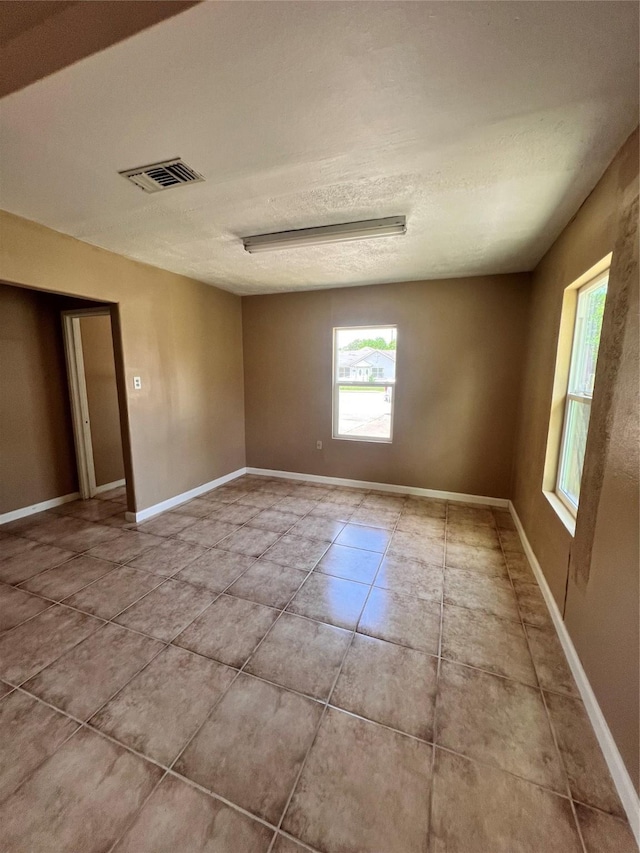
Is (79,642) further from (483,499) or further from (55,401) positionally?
(483,499)

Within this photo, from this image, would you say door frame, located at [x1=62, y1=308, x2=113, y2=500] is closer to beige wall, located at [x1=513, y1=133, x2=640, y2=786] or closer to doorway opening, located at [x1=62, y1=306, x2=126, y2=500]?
doorway opening, located at [x1=62, y1=306, x2=126, y2=500]

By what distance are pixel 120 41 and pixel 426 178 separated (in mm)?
1425

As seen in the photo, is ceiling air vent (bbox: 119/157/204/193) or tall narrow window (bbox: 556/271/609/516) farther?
tall narrow window (bbox: 556/271/609/516)

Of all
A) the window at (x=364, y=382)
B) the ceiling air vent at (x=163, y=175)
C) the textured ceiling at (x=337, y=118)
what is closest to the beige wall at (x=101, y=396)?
the textured ceiling at (x=337, y=118)

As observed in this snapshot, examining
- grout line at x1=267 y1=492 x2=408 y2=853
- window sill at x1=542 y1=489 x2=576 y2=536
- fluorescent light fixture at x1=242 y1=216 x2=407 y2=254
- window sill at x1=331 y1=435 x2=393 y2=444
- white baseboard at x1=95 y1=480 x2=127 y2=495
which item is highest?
fluorescent light fixture at x1=242 y1=216 x2=407 y2=254

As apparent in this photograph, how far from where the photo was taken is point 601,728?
4.44 ft

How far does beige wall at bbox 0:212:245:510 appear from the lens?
2.48 m

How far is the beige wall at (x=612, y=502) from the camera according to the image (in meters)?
1.23

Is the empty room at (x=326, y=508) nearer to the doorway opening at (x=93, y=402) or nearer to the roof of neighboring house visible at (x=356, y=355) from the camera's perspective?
the doorway opening at (x=93, y=402)

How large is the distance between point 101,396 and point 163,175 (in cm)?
316

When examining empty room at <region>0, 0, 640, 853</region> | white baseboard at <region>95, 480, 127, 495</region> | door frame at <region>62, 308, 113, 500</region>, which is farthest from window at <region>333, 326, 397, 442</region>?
white baseboard at <region>95, 480, 127, 495</region>

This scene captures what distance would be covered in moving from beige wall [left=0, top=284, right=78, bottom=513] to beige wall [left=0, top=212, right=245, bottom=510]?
3.71ft

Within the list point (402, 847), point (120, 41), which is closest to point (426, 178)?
point (120, 41)

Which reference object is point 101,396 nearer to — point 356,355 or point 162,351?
point 162,351
